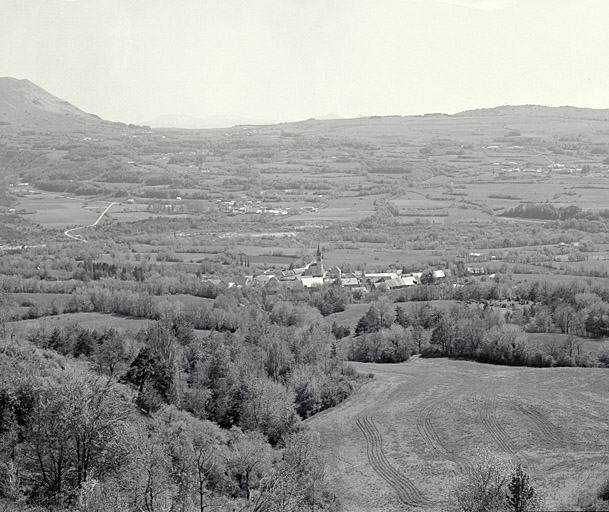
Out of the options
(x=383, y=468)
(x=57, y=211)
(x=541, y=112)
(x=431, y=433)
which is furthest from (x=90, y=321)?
(x=541, y=112)

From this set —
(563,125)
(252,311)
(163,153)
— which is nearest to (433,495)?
(252,311)

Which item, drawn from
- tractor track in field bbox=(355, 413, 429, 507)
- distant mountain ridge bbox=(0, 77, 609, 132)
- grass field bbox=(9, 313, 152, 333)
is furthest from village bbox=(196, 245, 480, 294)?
distant mountain ridge bbox=(0, 77, 609, 132)

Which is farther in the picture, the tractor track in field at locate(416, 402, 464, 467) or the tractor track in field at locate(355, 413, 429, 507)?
the tractor track in field at locate(416, 402, 464, 467)

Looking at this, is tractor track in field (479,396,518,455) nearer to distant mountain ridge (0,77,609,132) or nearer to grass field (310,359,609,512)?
grass field (310,359,609,512)

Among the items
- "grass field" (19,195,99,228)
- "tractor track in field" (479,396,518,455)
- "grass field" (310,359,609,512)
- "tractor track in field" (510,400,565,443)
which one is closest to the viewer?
"grass field" (310,359,609,512)

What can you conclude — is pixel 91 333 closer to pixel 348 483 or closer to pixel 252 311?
pixel 252 311

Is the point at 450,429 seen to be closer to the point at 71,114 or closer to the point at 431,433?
the point at 431,433
